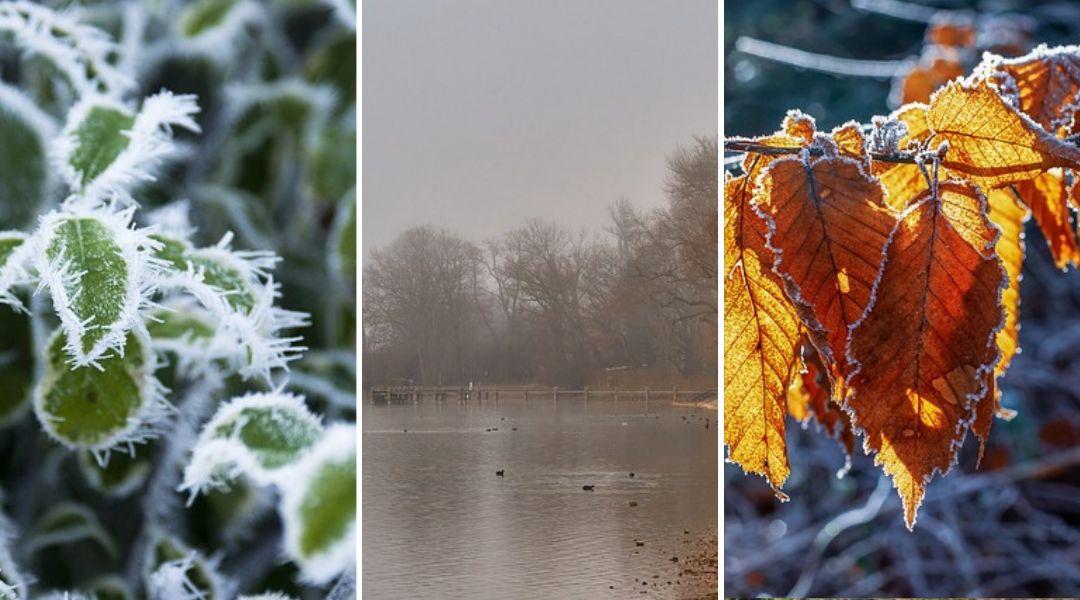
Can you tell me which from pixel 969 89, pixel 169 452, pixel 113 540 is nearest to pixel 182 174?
pixel 169 452

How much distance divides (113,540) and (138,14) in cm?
148

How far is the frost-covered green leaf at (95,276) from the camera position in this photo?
296cm

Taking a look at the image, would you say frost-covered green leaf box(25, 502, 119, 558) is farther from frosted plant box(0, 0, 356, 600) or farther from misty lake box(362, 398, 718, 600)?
misty lake box(362, 398, 718, 600)

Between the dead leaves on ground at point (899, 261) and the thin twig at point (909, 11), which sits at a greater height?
the thin twig at point (909, 11)

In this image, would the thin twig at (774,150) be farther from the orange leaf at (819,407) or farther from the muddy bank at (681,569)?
the muddy bank at (681,569)

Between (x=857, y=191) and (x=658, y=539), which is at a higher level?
(x=857, y=191)

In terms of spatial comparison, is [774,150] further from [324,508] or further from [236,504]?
[236,504]

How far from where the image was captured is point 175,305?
298 cm

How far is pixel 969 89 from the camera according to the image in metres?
3.04

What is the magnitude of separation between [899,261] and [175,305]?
1.93 m

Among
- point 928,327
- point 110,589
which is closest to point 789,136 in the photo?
point 928,327

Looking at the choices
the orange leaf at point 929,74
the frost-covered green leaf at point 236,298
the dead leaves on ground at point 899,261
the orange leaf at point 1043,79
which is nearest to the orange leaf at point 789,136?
the dead leaves on ground at point 899,261

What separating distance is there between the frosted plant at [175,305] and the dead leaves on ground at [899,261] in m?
1.16

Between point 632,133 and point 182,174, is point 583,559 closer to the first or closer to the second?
point 632,133
